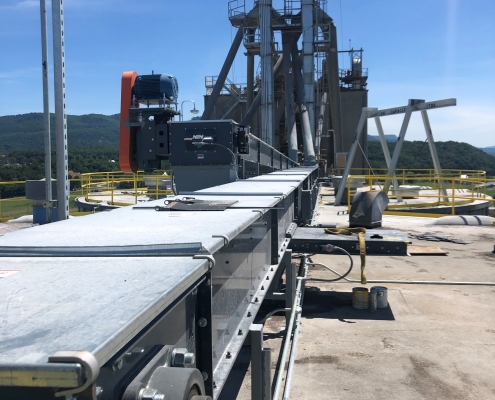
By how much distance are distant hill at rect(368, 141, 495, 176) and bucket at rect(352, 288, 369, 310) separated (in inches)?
2588

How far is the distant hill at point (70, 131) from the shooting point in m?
60.0

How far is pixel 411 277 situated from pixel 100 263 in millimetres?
8340

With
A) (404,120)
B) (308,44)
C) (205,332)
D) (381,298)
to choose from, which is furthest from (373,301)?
(308,44)

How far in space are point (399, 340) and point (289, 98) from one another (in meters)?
16.9

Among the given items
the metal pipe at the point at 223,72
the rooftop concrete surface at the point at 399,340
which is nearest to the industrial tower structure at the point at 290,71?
the metal pipe at the point at 223,72

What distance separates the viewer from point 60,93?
185 inches

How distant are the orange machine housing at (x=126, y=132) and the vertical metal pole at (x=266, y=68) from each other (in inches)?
433

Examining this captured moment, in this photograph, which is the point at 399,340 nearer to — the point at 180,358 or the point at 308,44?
the point at 180,358

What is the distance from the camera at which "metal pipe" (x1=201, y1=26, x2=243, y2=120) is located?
891 inches

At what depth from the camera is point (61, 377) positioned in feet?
3.33

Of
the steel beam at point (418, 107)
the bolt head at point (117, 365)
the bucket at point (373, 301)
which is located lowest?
the bucket at point (373, 301)

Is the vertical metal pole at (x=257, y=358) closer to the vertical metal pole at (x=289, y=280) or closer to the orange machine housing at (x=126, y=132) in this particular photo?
the vertical metal pole at (x=289, y=280)

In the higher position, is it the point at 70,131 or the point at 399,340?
the point at 70,131

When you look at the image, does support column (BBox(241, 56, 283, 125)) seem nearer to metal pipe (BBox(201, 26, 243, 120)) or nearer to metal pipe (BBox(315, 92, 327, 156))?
metal pipe (BBox(201, 26, 243, 120))
